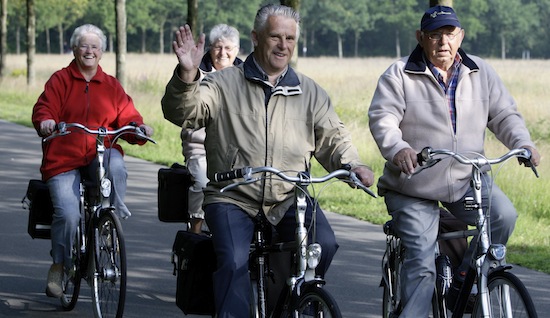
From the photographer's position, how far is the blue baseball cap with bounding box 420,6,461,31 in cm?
539

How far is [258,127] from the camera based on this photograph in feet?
17.4

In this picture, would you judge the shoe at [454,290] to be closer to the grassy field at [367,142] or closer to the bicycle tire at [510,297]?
the bicycle tire at [510,297]

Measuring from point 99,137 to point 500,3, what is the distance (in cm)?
12874

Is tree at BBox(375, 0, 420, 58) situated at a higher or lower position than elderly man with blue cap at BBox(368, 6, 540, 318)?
lower

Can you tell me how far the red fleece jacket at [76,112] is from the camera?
7391 millimetres

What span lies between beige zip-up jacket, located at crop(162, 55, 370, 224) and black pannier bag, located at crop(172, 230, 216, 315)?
0.22 m

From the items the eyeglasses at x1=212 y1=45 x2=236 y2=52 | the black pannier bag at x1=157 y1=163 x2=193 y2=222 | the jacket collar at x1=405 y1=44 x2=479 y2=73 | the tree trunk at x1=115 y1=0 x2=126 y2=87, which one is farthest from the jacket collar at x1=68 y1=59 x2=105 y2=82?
the tree trunk at x1=115 y1=0 x2=126 y2=87

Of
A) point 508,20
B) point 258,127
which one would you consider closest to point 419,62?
point 258,127

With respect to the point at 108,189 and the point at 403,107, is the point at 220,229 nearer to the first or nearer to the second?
the point at 403,107

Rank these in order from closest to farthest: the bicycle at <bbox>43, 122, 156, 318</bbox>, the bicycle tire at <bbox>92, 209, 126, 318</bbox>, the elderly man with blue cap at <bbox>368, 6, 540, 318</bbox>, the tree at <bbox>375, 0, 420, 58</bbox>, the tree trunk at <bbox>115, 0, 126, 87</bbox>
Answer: the elderly man with blue cap at <bbox>368, 6, 540, 318</bbox> → the bicycle tire at <bbox>92, 209, 126, 318</bbox> → the bicycle at <bbox>43, 122, 156, 318</bbox> → the tree trunk at <bbox>115, 0, 126, 87</bbox> → the tree at <bbox>375, 0, 420, 58</bbox>

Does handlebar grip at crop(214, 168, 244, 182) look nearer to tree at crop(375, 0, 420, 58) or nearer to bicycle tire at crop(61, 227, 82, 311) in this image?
bicycle tire at crop(61, 227, 82, 311)

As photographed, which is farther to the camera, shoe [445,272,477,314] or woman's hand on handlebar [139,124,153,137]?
woman's hand on handlebar [139,124,153,137]

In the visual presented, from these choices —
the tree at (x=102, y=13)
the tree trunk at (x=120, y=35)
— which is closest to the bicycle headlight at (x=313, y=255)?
the tree trunk at (x=120, y=35)

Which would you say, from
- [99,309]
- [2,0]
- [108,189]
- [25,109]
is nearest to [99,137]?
[108,189]
